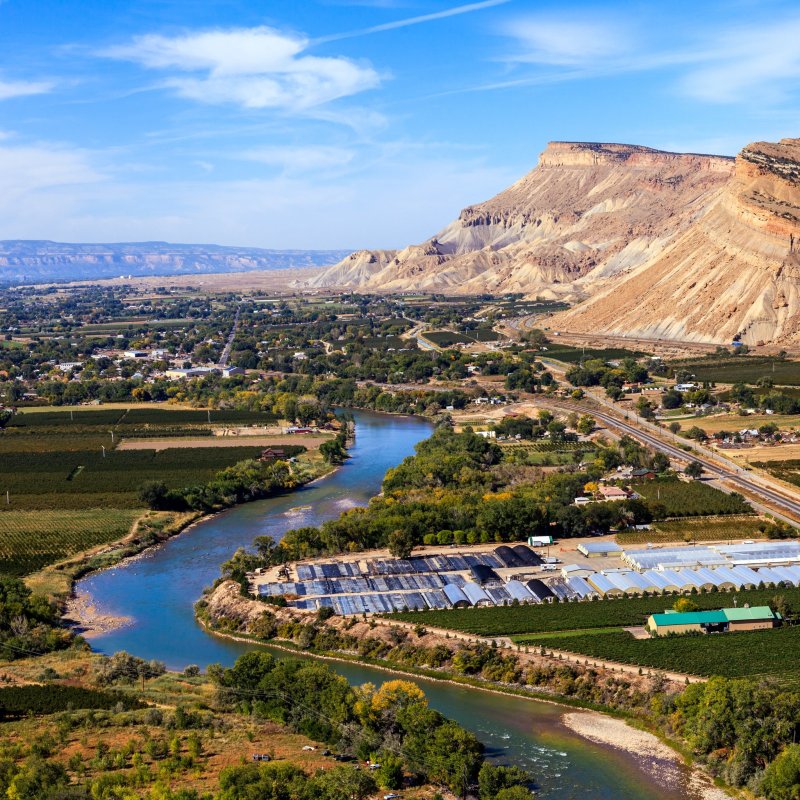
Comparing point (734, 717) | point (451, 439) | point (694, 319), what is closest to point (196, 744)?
point (734, 717)

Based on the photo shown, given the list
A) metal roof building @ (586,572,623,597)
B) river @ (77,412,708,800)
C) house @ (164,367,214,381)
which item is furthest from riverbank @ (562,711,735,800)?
house @ (164,367,214,381)

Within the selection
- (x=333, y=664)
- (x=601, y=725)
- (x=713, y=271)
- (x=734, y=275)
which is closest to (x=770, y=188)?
(x=713, y=271)

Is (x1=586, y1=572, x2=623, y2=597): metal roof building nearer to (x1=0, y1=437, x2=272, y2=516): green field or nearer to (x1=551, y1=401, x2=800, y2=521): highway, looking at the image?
(x1=551, y1=401, x2=800, y2=521): highway

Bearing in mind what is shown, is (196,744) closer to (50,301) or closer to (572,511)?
(572,511)

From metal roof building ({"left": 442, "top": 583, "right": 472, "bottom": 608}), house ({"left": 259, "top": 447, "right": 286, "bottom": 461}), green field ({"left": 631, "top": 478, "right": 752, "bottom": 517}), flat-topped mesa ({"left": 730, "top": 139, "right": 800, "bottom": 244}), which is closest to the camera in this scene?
metal roof building ({"left": 442, "top": 583, "right": 472, "bottom": 608})

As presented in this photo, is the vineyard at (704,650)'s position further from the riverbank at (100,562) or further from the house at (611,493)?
the house at (611,493)

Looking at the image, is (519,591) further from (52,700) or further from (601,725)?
(52,700)
